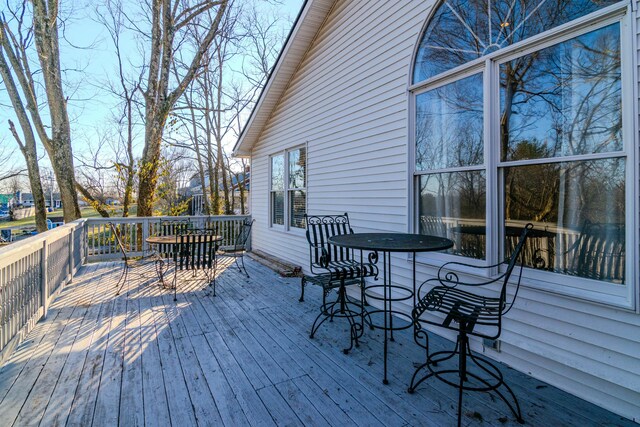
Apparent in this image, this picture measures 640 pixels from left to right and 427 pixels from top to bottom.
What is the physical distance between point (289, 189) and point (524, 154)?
4.47 m

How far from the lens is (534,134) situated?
2445mm

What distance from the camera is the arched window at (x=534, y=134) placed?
2.04m

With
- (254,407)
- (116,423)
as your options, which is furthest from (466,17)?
(116,423)

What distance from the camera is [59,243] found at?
4.46 metres

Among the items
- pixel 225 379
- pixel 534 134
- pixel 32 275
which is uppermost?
pixel 534 134

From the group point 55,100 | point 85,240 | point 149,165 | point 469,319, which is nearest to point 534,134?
point 469,319

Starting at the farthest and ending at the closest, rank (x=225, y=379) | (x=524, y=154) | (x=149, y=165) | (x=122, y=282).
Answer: (x=149, y=165)
(x=122, y=282)
(x=524, y=154)
(x=225, y=379)

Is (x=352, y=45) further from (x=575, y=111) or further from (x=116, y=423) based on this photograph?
(x=116, y=423)

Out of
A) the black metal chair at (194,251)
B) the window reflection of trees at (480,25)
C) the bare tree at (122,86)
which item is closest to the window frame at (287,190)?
the black metal chair at (194,251)

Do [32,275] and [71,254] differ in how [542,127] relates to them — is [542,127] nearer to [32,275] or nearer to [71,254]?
[32,275]

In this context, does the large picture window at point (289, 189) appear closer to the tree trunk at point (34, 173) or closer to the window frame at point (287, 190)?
the window frame at point (287, 190)

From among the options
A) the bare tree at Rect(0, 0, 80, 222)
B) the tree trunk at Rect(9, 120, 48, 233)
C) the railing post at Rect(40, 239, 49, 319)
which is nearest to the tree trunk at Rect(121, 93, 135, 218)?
the bare tree at Rect(0, 0, 80, 222)

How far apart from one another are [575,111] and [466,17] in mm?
1481

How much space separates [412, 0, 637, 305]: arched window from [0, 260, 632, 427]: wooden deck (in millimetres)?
1102
